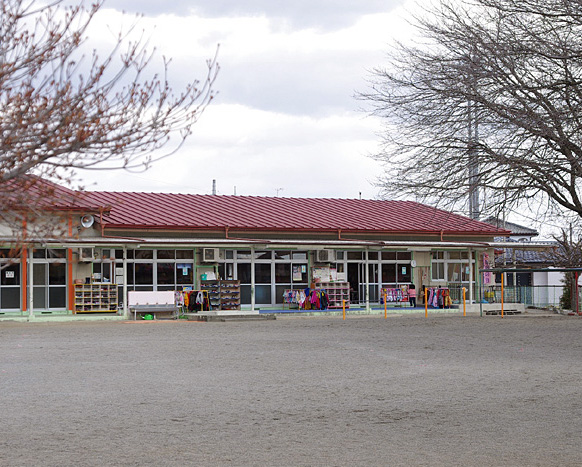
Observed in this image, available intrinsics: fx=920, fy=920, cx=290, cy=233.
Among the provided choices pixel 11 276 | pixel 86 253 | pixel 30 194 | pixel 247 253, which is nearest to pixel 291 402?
pixel 30 194

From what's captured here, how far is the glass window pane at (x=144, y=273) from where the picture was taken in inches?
1316

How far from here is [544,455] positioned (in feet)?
26.5

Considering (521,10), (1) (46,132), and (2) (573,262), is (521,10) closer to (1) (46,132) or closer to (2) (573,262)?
(1) (46,132)

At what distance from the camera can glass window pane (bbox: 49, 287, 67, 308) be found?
1253 inches

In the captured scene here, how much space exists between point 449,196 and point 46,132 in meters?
16.2

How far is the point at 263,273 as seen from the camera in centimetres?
3575

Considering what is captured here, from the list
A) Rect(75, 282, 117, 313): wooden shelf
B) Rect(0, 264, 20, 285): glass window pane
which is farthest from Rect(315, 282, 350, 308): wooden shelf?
Rect(0, 264, 20, 285): glass window pane

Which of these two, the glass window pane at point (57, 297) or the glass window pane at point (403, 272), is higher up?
the glass window pane at point (403, 272)

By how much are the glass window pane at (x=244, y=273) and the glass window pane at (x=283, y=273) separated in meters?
1.17

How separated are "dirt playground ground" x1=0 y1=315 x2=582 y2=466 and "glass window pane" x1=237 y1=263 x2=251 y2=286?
1422cm

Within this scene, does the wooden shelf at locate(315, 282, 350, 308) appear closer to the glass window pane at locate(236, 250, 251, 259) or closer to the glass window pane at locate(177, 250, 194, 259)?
the glass window pane at locate(236, 250, 251, 259)

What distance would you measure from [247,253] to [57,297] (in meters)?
7.46

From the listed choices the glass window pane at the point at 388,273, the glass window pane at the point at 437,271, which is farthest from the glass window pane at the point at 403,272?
the glass window pane at the point at 437,271

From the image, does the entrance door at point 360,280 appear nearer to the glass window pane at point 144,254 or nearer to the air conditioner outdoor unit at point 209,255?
the air conditioner outdoor unit at point 209,255
